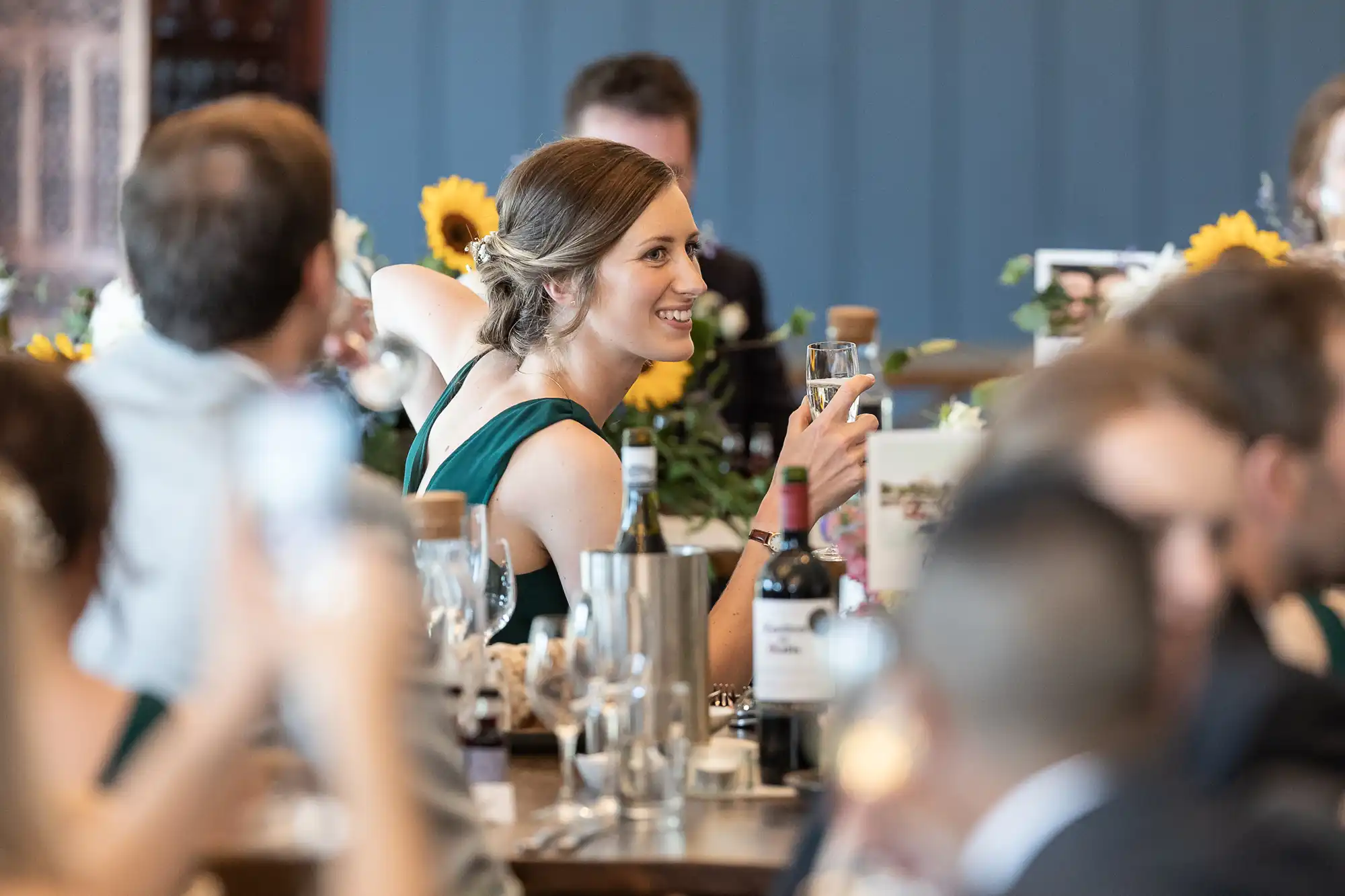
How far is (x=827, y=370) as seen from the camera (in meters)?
2.18

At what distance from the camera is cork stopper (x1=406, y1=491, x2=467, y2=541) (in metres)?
1.65

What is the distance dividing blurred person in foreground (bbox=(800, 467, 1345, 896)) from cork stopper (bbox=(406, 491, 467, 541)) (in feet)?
3.09

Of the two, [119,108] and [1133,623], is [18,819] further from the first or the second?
[119,108]

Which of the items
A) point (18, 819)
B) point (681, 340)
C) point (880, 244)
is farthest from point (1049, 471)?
point (880, 244)

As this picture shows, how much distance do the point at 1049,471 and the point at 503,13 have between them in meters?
4.10

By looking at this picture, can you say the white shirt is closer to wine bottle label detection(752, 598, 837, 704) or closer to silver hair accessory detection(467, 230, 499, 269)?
wine bottle label detection(752, 598, 837, 704)

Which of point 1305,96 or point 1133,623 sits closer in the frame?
point 1133,623

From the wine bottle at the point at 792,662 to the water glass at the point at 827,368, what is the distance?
57cm

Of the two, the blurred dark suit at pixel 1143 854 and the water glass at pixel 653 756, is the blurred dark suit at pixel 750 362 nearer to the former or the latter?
the water glass at pixel 653 756

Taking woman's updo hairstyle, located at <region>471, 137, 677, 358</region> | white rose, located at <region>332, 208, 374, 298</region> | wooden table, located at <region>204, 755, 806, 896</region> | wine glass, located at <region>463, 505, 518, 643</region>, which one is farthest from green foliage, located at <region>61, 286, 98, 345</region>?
wooden table, located at <region>204, 755, 806, 896</region>

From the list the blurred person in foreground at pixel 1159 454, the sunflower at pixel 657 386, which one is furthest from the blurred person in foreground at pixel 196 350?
the sunflower at pixel 657 386

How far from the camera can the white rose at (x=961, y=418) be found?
6.53 feet

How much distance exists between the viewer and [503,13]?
15.1 ft

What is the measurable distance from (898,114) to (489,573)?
2.97 m
